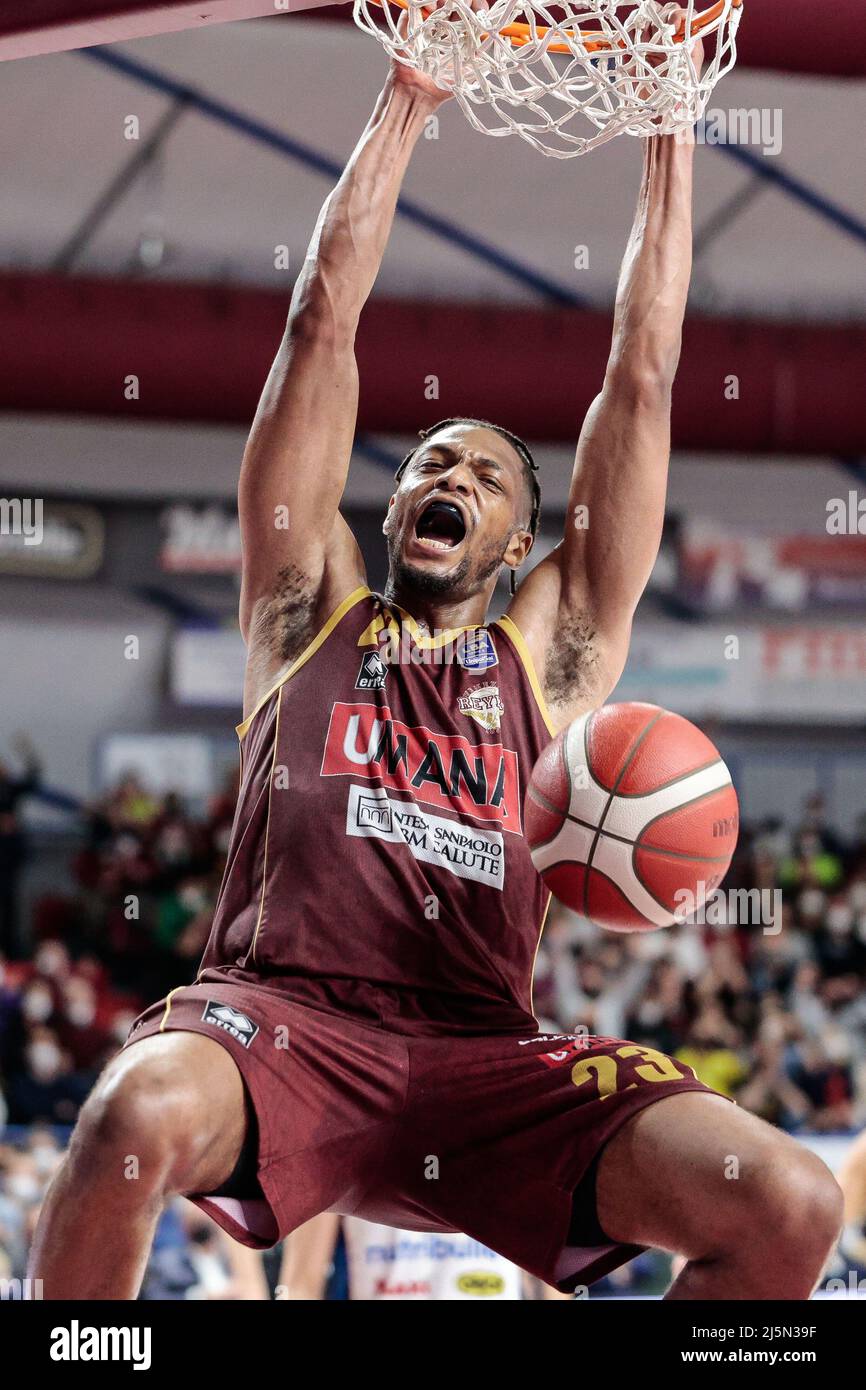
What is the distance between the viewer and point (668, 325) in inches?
→ 144

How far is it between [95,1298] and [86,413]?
764cm

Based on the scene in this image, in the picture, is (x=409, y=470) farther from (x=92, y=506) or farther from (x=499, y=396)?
(x=92, y=506)

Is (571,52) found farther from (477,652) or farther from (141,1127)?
(141,1127)

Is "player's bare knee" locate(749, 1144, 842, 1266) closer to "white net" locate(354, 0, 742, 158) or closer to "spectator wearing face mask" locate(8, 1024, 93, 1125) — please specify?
"white net" locate(354, 0, 742, 158)

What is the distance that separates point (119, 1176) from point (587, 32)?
2.51 m

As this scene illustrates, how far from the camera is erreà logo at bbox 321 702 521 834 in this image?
325cm

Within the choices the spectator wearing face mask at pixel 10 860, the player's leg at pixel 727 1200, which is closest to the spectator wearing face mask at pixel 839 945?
the spectator wearing face mask at pixel 10 860

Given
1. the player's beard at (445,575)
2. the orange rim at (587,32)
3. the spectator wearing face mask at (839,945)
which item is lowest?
the spectator wearing face mask at (839,945)

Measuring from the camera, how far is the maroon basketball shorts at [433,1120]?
2.88m

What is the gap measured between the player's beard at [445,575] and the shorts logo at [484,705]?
25 centimetres

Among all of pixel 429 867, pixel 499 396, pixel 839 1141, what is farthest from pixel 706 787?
pixel 499 396

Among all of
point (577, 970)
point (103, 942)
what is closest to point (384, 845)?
point (577, 970)

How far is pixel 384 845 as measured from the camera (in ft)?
10.4
